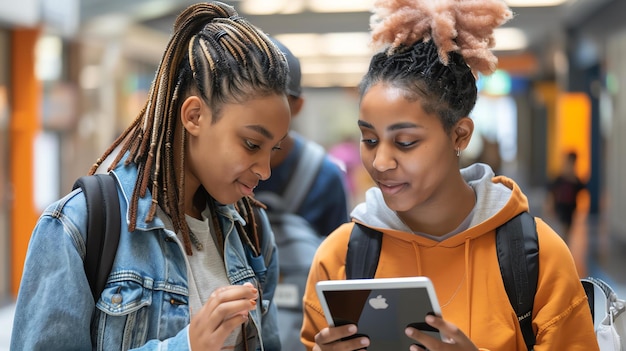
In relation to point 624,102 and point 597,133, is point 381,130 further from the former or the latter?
point 597,133

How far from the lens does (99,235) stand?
1689 millimetres

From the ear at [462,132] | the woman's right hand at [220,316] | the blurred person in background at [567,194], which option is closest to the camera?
the woman's right hand at [220,316]

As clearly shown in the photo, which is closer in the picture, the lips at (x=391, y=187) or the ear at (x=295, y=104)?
the lips at (x=391, y=187)

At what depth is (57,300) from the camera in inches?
63.2

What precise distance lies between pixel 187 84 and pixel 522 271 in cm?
100

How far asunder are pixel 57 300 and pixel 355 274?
82cm

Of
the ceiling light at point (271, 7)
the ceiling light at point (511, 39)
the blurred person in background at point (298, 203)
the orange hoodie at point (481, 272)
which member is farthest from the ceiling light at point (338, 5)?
the orange hoodie at point (481, 272)

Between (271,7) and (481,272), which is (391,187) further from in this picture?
(271,7)

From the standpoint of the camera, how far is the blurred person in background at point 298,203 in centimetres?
303

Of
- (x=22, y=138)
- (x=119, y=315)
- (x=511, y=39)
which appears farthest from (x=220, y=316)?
(x=511, y=39)

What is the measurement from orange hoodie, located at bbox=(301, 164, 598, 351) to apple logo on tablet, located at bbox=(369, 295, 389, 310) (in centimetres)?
39

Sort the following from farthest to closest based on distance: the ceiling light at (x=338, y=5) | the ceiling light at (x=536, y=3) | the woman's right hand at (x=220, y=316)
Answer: the ceiling light at (x=536, y=3)
the ceiling light at (x=338, y=5)
the woman's right hand at (x=220, y=316)

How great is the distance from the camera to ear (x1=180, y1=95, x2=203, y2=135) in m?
1.82

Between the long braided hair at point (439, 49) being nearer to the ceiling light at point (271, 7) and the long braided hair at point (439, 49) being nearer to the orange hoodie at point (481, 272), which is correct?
the orange hoodie at point (481, 272)
